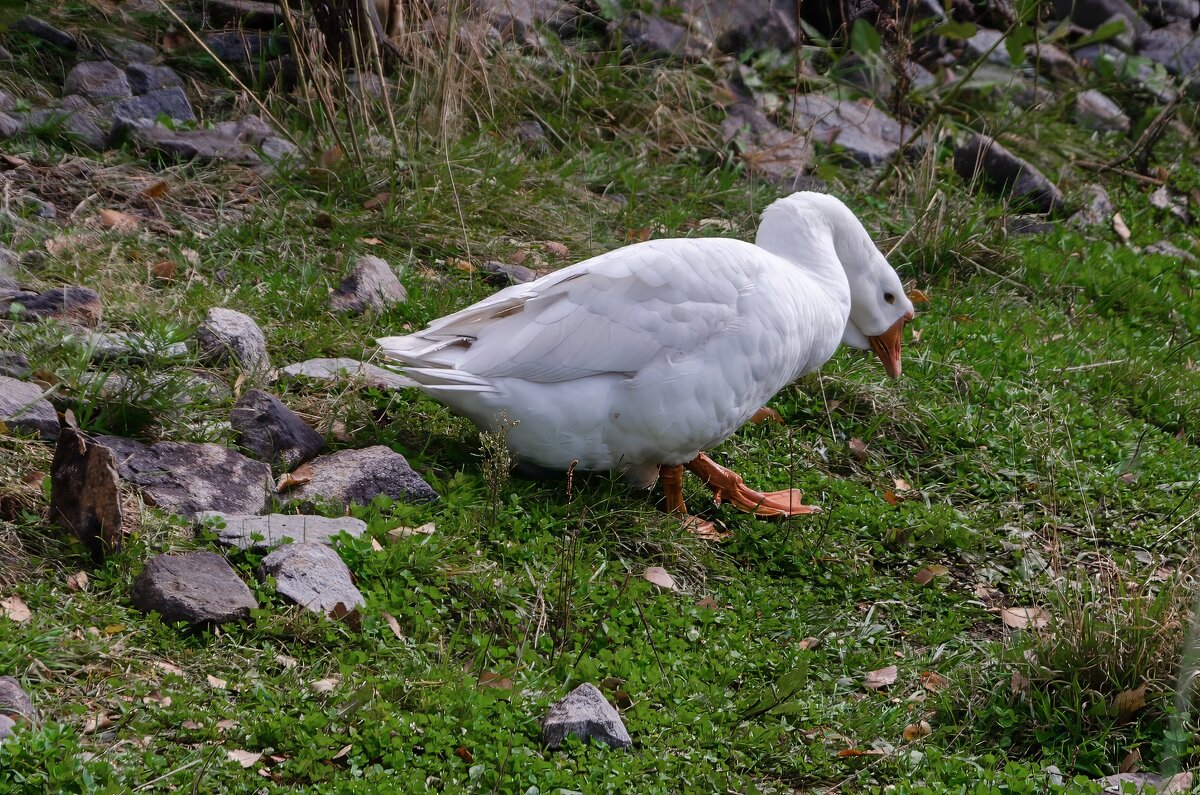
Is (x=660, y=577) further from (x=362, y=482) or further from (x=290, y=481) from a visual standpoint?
(x=290, y=481)

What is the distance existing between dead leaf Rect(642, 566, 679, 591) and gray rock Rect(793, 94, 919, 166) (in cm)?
417

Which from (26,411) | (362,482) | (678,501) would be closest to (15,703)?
(26,411)

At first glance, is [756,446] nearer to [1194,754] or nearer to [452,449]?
[452,449]

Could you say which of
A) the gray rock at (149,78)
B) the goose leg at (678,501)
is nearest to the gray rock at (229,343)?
the goose leg at (678,501)

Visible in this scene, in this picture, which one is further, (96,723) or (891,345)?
(891,345)

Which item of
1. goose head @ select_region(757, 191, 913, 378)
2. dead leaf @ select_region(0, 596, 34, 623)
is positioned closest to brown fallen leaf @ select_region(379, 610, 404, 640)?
dead leaf @ select_region(0, 596, 34, 623)

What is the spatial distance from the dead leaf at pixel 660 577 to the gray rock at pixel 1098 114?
21.6 feet

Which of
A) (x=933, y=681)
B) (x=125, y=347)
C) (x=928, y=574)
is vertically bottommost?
(x=928, y=574)

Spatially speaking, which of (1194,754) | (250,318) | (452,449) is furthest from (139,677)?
(1194,754)

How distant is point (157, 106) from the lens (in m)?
6.25

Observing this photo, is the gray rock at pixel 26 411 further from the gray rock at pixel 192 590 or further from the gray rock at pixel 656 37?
the gray rock at pixel 656 37

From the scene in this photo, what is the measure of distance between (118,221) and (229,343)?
1.34 m

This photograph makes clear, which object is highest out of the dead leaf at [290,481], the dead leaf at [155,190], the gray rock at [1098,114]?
the dead leaf at [155,190]

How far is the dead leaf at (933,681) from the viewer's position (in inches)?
139
